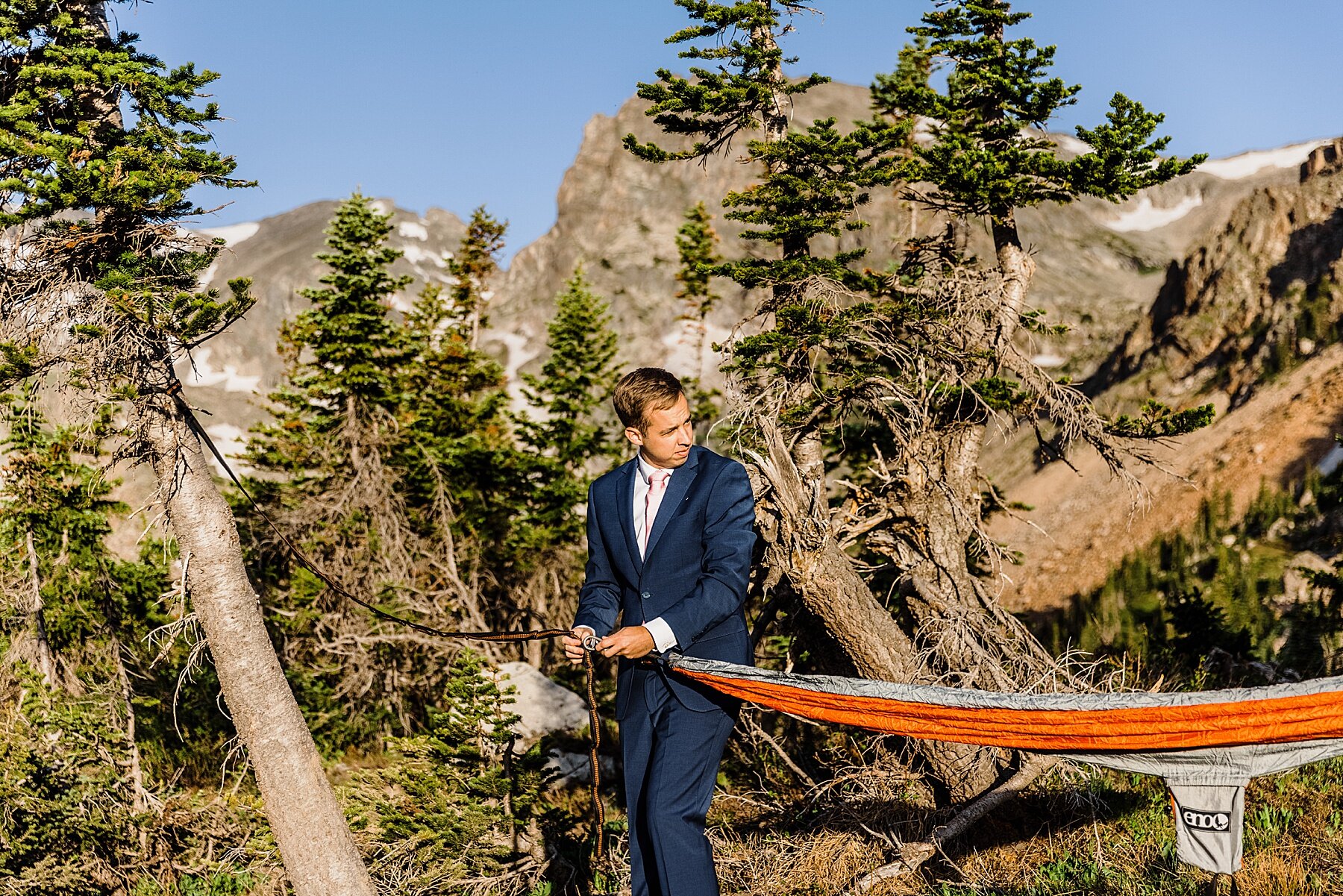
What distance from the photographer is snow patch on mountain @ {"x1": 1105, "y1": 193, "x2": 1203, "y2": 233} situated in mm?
141875

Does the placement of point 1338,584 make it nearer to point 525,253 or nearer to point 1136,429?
point 1136,429

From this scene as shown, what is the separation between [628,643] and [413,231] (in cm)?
16232

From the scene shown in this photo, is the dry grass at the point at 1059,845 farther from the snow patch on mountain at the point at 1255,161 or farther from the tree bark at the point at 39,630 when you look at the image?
the snow patch on mountain at the point at 1255,161

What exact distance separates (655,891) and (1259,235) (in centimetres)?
4244

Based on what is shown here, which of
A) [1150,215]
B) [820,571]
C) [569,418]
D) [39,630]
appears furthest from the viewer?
[1150,215]

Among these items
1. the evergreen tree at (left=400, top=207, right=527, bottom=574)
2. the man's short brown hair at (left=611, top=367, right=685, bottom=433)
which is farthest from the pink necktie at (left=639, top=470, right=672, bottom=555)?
the evergreen tree at (left=400, top=207, right=527, bottom=574)

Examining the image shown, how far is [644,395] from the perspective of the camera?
384cm

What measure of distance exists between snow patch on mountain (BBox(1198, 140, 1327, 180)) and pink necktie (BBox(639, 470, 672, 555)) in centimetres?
17298

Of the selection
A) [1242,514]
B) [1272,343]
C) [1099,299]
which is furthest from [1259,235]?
[1099,299]

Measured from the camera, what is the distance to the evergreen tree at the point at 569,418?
20.7 m

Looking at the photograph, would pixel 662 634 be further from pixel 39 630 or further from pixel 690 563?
pixel 39 630

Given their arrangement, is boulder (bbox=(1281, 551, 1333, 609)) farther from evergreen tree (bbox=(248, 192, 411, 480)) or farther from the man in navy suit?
evergreen tree (bbox=(248, 192, 411, 480))

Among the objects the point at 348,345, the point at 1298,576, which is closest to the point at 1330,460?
the point at 1298,576

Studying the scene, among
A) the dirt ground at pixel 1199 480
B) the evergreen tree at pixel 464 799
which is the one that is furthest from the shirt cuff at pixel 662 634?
the dirt ground at pixel 1199 480
